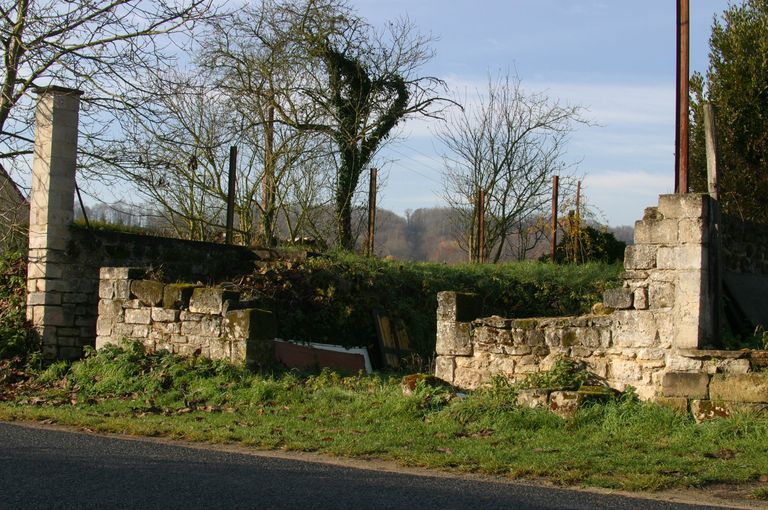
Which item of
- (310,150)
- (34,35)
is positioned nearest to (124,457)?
(34,35)

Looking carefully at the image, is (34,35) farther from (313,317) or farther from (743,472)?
(743,472)

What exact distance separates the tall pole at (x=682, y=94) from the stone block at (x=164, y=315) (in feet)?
25.4

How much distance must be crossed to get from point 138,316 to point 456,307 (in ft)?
15.8

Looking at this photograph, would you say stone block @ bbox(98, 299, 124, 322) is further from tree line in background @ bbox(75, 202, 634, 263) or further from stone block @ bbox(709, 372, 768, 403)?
stone block @ bbox(709, 372, 768, 403)

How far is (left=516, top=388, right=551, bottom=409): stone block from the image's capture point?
A: 9430 mm

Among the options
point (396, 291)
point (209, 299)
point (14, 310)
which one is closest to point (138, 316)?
point (209, 299)

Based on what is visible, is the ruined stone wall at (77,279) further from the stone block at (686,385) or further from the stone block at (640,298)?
the stone block at (686,385)

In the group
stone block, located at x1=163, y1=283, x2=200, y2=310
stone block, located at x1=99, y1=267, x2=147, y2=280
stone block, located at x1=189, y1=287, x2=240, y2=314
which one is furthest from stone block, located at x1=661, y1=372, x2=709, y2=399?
stone block, located at x1=99, y1=267, x2=147, y2=280

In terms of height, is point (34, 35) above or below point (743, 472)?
above

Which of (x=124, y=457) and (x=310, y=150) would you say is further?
(x=310, y=150)

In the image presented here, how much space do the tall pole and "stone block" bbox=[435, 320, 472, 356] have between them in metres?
4.31

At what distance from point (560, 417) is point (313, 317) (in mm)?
6820

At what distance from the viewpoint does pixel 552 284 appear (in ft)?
62.2

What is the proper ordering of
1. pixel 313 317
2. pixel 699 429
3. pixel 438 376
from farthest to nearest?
pixel 313 317
pixel 438 376
pixel 699 429
